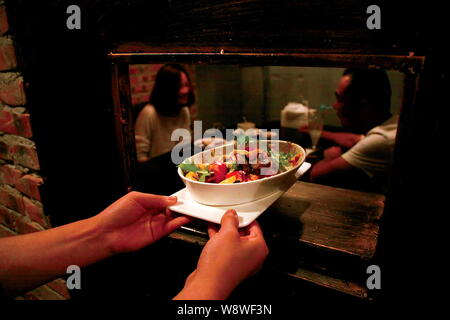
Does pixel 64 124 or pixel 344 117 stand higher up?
pixel 64 124

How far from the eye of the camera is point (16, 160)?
1.04 meters

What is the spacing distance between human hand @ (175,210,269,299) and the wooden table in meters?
0.11

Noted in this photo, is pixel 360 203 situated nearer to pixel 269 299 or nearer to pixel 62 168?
pixel 269 299

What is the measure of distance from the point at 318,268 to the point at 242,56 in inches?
19.5

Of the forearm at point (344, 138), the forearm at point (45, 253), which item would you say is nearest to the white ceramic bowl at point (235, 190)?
the forearm at point (45, 253)

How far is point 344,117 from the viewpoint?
6.65 feet

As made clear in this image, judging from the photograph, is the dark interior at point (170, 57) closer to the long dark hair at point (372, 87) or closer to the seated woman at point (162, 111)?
the long dark hair at point (372, 87)

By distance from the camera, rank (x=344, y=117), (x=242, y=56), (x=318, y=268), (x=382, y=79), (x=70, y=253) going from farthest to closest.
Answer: (x=344, y=117) < (x=382, y=79) < (x=70, y=253) < (x=318, y=268) < (x=242, y=56)

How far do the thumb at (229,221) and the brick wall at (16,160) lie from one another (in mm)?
648

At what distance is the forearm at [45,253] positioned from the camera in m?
0.79

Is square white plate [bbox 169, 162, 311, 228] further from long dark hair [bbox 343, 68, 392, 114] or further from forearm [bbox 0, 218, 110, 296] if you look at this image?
long dark hair [bbox 343, 68, 392, 114]

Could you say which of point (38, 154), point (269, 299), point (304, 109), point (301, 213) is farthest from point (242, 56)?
point (304, 109)

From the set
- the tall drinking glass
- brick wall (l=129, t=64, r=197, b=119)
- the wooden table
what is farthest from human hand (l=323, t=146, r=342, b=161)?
brick wall (l=129, t=64, r=197, b=119)

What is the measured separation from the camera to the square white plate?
659mm
